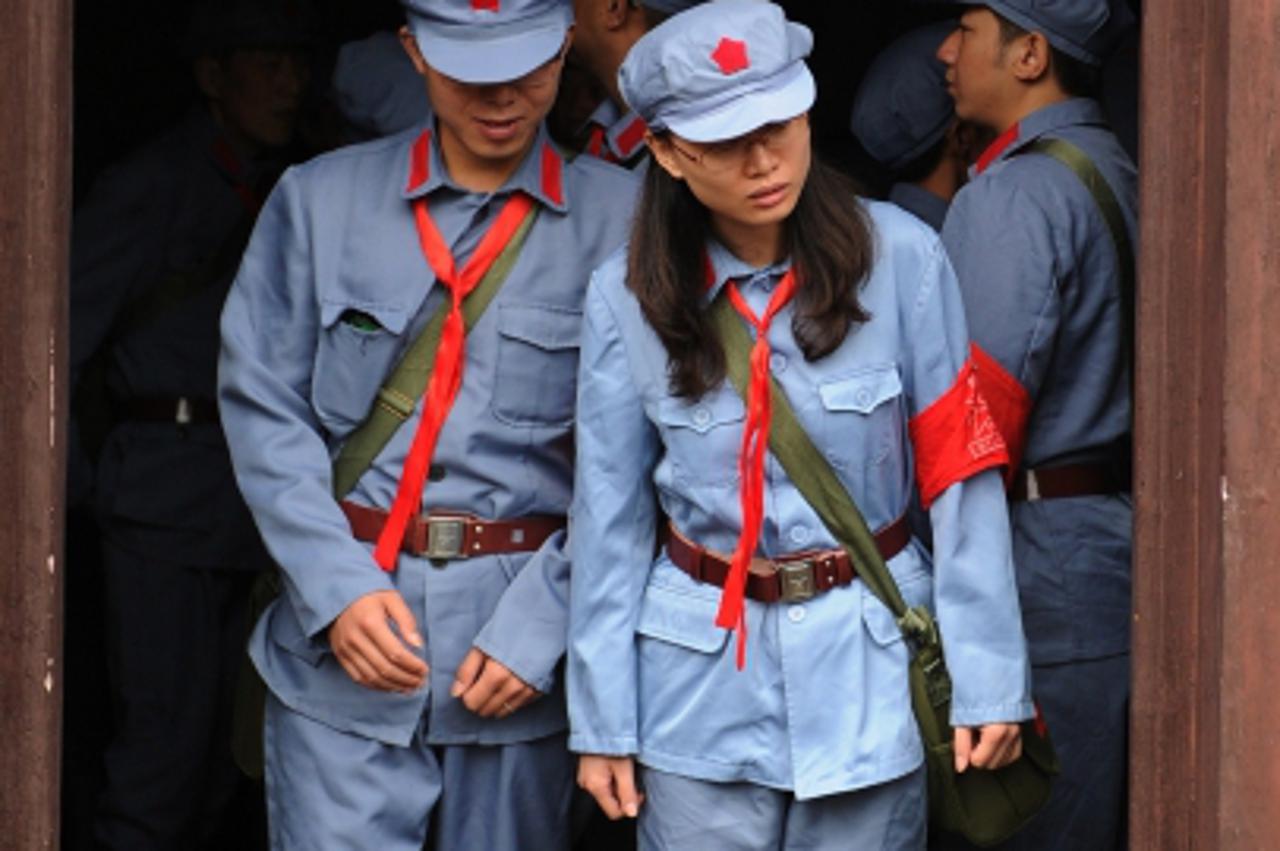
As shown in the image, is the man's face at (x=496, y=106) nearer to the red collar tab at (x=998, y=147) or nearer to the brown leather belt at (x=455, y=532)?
the brown leather belt at (x=455, y=532)

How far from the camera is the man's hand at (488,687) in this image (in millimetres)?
4383

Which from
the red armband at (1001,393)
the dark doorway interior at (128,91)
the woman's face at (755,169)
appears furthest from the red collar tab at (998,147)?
the dark doorway interior at (128,91)

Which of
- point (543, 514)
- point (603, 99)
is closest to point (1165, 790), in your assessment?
point (543, 514)

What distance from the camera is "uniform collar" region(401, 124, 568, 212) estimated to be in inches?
179

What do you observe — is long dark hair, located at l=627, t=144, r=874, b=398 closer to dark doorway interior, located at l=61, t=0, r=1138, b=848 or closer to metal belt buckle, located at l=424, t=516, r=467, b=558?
metal belt buckle, located at l=424, t=516, r=467, b=558

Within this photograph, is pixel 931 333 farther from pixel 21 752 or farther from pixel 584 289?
pixel 21 752

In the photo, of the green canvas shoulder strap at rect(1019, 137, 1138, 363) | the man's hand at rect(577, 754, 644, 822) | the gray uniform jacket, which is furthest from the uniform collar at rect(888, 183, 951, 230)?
the man's hand at rect(577, 754, 644, 822)

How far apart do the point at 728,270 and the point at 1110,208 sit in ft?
2.89

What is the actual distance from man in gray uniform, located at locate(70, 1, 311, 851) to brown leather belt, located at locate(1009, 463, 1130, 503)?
1.87 meters

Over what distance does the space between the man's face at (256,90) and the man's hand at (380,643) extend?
212cm

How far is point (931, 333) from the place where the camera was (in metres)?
4.19

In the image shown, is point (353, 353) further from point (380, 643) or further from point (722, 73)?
point (722, 73)

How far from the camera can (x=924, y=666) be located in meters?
Answer: 4.19

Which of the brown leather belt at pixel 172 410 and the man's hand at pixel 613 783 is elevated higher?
the brown leather belt at pixel 172 410
